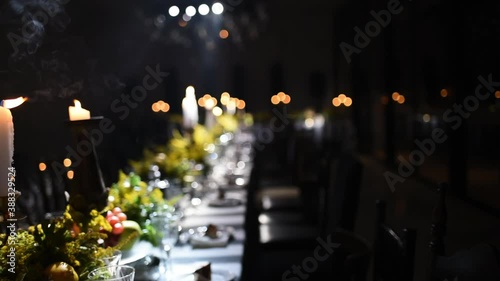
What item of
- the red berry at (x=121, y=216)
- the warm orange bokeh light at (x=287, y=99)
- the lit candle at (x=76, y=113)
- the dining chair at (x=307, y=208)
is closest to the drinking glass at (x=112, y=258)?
the red berry at (x=121, y=216)

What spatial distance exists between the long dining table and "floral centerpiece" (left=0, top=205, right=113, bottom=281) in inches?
10.2

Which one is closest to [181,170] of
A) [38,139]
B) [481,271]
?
[38,139]

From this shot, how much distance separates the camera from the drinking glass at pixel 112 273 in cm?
118

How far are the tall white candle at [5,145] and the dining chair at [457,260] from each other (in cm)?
98

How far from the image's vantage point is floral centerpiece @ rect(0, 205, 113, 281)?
113 cm

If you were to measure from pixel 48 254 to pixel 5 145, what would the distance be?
0.26 metres

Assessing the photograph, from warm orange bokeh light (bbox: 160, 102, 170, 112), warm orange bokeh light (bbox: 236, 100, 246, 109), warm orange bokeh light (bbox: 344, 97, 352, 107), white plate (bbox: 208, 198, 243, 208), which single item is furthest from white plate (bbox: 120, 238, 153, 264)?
warm orange bokeh light (bbox: 160, 102, 170, 112)

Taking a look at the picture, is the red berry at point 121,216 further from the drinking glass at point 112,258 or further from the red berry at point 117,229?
the drinking glass at point 112,258

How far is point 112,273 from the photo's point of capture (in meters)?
1.20

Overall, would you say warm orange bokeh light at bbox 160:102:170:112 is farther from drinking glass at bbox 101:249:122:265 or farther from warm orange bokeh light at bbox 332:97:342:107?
drinking glass at bbox 101:249:122:265

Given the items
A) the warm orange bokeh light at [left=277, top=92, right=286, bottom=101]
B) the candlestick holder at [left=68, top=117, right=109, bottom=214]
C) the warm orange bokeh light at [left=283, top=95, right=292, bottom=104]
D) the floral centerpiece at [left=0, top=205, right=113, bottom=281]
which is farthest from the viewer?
the warm orange bokeh light at [left=283, top=95, right=292, bottom=104]

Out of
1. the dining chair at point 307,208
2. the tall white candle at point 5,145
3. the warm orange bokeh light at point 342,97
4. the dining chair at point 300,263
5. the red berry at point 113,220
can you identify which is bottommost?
the dining chair at point 300,263

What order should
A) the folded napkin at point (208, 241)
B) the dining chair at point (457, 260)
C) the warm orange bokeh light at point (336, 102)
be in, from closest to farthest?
1. the dining chair at point (457, 260)
2. the folded napkin at point (208, 241)
3. the warm orange bokeh light at point (336, 102)

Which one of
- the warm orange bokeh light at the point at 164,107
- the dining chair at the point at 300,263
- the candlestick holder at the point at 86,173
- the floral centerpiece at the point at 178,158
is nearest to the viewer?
the candlestick holder at the point at 86,173
